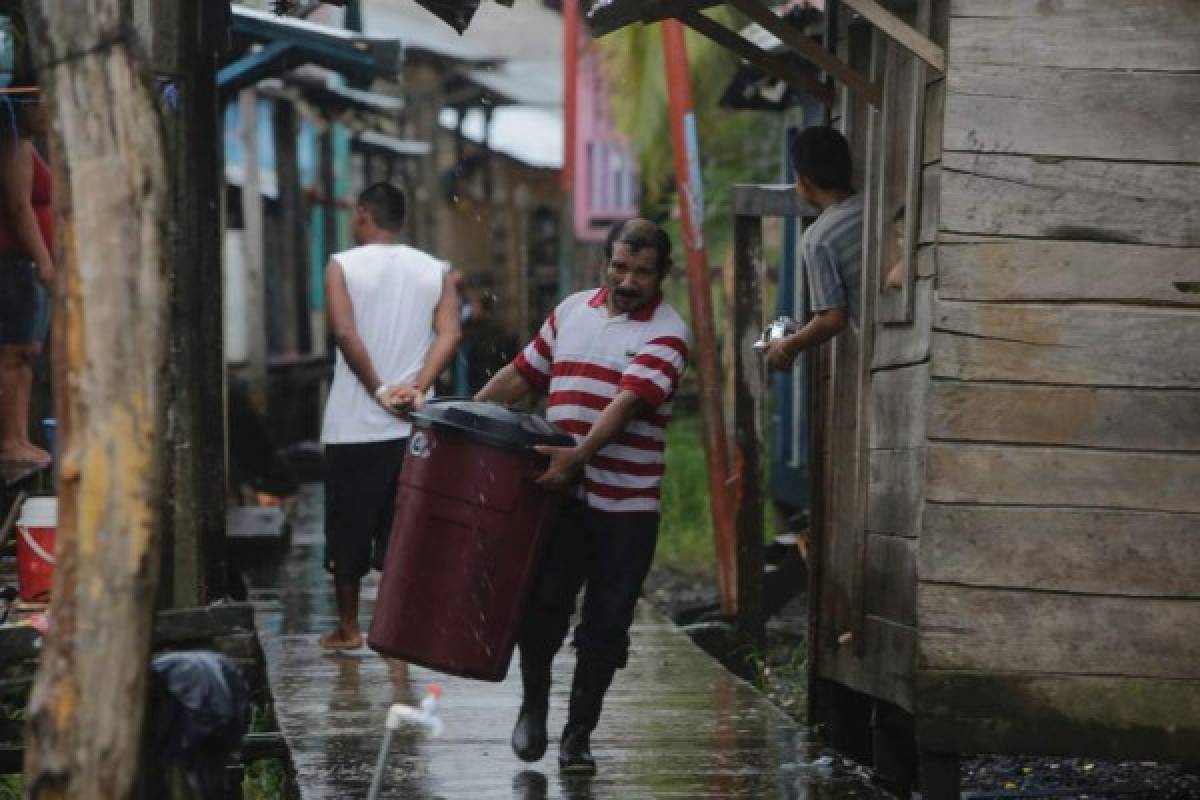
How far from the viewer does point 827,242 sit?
7.29m

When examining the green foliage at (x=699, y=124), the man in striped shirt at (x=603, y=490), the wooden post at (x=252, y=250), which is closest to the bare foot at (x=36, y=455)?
the man in striped shirt at (x=603, y=490)

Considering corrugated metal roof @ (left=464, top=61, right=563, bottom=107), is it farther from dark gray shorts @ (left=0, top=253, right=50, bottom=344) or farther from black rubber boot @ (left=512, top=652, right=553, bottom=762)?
black rubber boot @ (left=512, top=652, right=553, bottom=762)

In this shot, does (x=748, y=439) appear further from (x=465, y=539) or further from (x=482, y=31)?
(x=482, y=31)

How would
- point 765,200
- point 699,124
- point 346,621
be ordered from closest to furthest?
point 346,621 → point 765,200 → point 699,124

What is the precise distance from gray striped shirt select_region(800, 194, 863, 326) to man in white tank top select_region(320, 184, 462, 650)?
97.5 inches

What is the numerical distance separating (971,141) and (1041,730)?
1681 mm

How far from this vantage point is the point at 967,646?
6281 mm

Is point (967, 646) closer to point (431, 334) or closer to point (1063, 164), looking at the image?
point (1063, 164)

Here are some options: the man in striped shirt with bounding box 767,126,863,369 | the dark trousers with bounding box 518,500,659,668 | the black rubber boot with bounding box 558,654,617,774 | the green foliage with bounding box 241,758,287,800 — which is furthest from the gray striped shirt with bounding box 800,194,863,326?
the green foliage with bounding box 241,758,287,800

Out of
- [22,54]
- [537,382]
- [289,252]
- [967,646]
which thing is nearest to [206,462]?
[22,54]

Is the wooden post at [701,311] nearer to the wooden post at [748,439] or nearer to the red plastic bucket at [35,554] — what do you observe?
the wooden post at [748,439]

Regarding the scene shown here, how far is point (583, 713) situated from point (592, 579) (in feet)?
1.41

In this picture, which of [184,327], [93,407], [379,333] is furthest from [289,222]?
[93,407]

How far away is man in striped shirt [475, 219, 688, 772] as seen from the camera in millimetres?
7016
